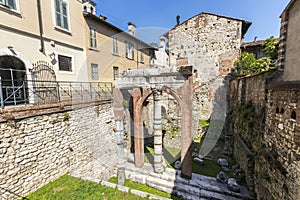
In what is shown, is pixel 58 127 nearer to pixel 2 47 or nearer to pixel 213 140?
pixel 2 47

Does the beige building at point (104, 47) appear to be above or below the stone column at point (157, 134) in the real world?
above

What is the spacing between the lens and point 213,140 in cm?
1105

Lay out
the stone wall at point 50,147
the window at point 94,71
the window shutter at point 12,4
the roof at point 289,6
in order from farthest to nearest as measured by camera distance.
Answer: the window at point 94,71 < the window shutter at point 12,4 < the stone wall at point 50,147 < the roof at point 289,6

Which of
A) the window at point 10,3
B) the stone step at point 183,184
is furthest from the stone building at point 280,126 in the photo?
the window at point 10,3

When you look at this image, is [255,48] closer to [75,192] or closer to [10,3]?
[75,192]

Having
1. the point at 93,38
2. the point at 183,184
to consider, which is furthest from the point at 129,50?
the point at 183,184

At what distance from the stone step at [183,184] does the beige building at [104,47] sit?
665 centimetres

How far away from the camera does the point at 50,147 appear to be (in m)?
5.52

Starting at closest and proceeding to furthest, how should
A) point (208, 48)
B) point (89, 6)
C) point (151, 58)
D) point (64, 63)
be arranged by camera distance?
1. point (64, 63)
2. point (89, 6)
3. point (208, 48)
4. point (151, 58)

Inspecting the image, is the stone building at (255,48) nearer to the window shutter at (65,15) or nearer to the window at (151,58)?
the window at (151,58)

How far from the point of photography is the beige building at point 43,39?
6.47m

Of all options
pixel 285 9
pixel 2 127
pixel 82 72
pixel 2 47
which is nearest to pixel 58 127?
pixel 2 127

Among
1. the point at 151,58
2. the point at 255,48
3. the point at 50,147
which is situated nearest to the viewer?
the point at 50,147

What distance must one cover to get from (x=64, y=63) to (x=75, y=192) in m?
7.56
